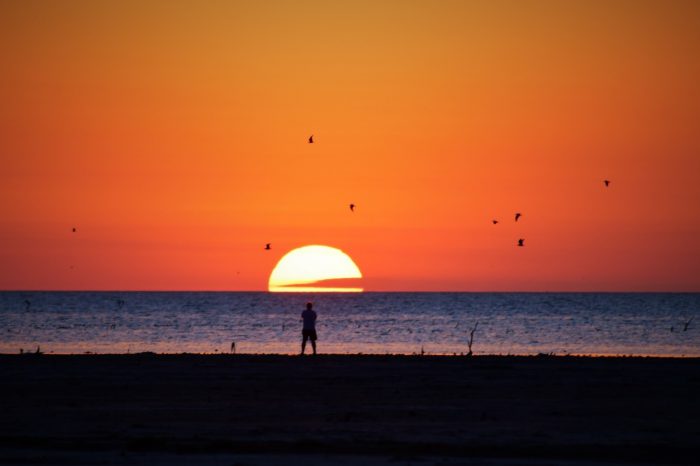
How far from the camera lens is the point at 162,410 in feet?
71.4

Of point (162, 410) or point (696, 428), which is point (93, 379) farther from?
point (696, 428)

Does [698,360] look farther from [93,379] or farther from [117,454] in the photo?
[117,454]

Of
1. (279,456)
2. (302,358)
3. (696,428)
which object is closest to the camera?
(279,456)

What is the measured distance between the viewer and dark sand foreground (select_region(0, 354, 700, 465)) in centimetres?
1686

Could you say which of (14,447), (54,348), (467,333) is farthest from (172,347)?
(14,447)

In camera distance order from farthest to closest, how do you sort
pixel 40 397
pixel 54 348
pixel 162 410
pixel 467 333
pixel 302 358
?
pixel 467 333
pixel 54 348
pixel 302 358
pixel 40 397
pixel 162 410

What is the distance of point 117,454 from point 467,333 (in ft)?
203

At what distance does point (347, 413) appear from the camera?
21297 millimetres

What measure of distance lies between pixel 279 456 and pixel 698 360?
2390 cm

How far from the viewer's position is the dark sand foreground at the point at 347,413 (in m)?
16.9

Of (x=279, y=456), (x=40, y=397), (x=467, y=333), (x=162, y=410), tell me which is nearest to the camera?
(x=279, y=456)

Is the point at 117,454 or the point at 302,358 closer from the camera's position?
the point at 117,454

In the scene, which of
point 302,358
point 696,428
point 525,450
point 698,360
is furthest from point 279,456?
point 698,360

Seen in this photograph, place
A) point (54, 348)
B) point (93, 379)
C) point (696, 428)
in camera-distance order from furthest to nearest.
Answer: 1. point (54, 348)
2. point (93, 379)
3. point (696, 428)
